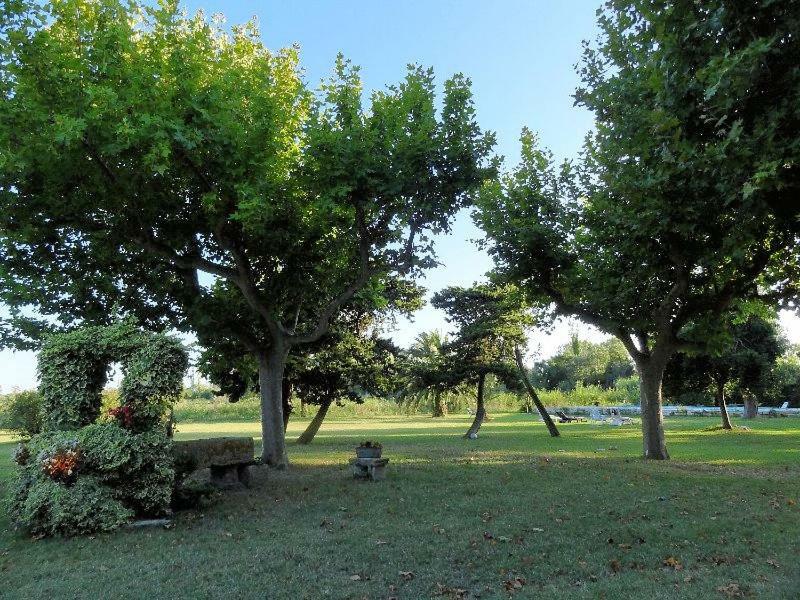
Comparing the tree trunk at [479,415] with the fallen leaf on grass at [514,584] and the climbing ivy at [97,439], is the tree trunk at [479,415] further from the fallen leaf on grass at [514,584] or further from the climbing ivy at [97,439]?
the fallen leaf on grass at [514,584]

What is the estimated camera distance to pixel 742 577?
221 inches

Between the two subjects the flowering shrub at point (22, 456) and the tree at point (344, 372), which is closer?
the flowering shrub at point (22, 456)

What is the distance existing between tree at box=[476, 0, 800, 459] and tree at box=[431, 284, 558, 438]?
7.45 meters

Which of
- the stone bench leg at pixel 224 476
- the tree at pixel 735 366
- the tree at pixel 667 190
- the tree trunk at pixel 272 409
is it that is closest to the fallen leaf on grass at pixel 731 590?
the tree at pixel 667 190

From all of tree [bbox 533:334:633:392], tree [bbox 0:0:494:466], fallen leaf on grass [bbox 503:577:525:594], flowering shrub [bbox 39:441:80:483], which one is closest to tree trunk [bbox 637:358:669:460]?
tree [bbox 0:0:494:466]

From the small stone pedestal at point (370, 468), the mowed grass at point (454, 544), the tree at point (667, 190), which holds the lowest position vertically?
the mowed grass at point (454, 544)

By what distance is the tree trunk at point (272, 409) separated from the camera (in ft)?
49.1

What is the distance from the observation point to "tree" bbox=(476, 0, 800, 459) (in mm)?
5461

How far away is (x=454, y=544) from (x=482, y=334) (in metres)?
20.4

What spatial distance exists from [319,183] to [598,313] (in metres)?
9.48

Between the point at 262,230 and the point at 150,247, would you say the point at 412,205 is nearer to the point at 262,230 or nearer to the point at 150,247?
the point at 262,230

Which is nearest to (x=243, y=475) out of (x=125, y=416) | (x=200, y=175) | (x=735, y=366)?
(x=125, y=416)

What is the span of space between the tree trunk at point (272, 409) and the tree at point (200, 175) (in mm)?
37

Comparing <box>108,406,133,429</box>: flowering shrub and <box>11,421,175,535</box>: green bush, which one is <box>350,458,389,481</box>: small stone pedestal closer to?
<box>11,421,175,535</box>: green bush
